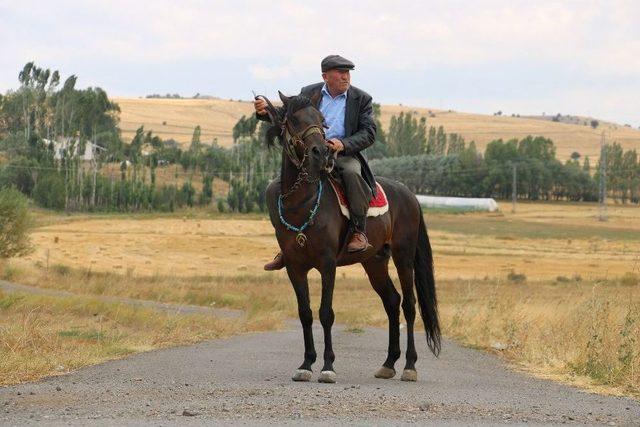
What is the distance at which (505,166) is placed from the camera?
165 metres

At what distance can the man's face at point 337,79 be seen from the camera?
11.7m

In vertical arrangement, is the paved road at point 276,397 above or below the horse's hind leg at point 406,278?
below

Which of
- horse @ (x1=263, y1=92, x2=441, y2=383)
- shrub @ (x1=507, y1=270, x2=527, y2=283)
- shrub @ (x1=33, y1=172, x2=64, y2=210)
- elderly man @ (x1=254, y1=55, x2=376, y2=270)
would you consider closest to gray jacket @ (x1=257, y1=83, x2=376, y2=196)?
elderly man @ (x1=254, y1=55, x2=376, y2=270)

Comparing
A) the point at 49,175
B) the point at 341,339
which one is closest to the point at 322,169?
the point at 341,339

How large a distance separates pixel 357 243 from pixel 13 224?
38.6 m

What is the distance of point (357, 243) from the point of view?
11.4 meters

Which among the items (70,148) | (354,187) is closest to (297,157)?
(354,187)

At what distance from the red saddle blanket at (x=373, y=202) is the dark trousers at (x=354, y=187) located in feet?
0.18

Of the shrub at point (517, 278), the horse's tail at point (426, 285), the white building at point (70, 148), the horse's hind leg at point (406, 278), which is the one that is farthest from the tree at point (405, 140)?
the horse's hind leg at point (406, 278)

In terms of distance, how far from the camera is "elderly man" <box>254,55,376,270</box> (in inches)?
450

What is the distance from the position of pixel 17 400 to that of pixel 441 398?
3.50 metres

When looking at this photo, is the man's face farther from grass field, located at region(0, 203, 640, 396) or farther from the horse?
grass field, located at region(0, 203, 640, 396)

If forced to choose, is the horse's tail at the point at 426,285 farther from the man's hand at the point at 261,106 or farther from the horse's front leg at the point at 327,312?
the man's hand at the point at 261,106

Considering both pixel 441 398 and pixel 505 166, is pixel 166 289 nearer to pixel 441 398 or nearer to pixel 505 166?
pixel 441 398
